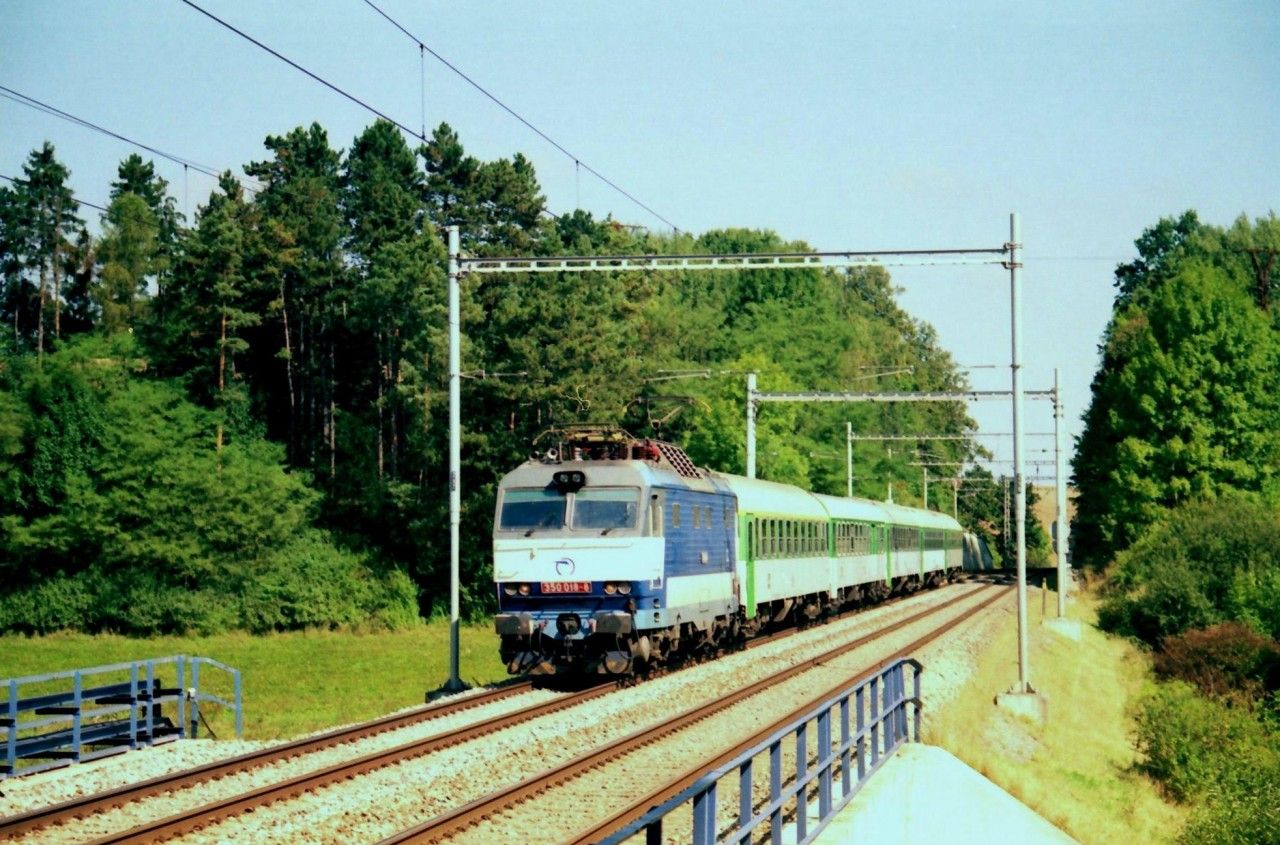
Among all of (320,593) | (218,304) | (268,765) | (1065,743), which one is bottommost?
(1065,743)

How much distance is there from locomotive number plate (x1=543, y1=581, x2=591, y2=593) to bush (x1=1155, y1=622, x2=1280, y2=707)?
22.5 meters

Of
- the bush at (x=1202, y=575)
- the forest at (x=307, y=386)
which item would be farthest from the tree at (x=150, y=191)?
the bush at (x=1202, y=575)

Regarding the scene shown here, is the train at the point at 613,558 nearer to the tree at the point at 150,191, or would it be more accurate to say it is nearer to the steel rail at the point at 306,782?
the steel rail at the point at 306,782

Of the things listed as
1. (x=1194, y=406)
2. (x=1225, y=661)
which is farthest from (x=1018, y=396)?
(x=1194, y=406)

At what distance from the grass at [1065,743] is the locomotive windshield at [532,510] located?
6360mm

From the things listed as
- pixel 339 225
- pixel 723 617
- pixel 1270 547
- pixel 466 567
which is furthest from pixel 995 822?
pixel 339 225

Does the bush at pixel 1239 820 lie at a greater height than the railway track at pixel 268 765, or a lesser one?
lesser

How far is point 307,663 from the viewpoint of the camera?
4866 cm

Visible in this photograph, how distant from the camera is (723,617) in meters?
28.5

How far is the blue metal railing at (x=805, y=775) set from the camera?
860 centimetres

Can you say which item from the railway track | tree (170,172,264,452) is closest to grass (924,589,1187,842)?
the railway track

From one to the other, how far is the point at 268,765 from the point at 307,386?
65.3 m

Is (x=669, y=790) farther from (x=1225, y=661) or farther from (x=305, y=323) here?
(x=305, y=323)

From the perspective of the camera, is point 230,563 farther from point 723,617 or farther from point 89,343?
point 723,617
